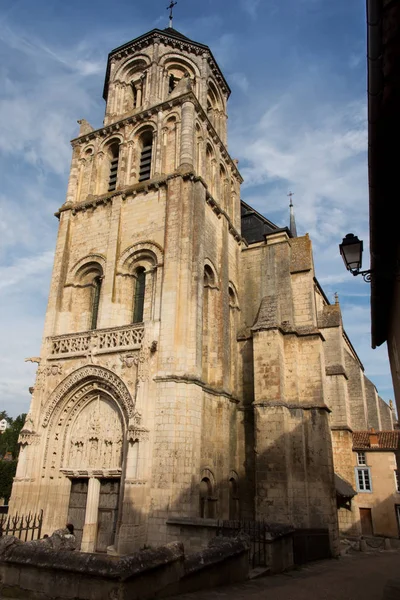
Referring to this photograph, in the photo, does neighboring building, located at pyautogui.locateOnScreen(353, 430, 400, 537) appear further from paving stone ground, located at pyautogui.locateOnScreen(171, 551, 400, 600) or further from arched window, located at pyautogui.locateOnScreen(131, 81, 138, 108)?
arched window, located at pyautogui.locateOnScreen(131, 81, 138, 108)

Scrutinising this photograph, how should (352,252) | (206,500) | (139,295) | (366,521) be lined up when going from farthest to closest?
(366,521), (139,295), (206,500), (352,252)

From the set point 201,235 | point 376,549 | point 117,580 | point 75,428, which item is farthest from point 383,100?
point 376,549

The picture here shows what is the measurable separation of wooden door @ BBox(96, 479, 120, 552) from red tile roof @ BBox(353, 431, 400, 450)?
16.8m

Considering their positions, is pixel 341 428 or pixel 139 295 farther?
pixel 341 428

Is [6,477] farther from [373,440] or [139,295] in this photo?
[373,440]

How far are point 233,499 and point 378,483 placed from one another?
13510 mm

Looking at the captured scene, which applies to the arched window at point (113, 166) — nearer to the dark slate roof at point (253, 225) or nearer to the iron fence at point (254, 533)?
the dark slate roof at point (253, 225)

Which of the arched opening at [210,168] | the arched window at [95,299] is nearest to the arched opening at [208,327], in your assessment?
the arched window at [95,299]

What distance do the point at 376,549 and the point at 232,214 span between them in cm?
1477

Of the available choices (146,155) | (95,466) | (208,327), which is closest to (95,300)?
(208,327)

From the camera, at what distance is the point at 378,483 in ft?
81.3

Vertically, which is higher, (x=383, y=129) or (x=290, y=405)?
(x=383, y=129)

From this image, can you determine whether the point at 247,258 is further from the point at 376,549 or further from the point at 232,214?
the point at 376,549

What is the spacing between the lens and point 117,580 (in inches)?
211
